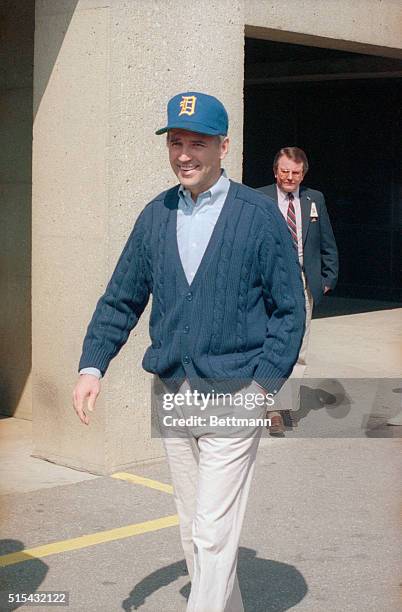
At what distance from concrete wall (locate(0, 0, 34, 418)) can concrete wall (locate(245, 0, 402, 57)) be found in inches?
62.7

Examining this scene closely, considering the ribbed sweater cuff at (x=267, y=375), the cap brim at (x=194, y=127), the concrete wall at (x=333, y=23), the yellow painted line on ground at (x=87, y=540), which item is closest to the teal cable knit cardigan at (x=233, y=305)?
the ribbed sweater cuff at (x=267, y=375)

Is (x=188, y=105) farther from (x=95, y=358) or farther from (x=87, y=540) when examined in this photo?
(x=87, y=540)

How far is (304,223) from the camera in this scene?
819 centimetres

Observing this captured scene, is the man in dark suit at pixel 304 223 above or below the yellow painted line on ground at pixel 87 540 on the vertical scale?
above

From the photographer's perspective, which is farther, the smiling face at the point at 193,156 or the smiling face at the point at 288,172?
the smiling face at the point at 288,172

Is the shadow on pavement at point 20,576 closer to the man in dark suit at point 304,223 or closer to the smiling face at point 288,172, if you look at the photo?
the man in dark suit at point 304,223

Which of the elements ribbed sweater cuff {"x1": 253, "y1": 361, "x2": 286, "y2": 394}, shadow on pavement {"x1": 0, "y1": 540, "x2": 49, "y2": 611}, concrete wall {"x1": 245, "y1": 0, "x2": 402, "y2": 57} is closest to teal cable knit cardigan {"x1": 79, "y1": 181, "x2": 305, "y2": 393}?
ribbed sweater cuff {"x1": 253, "y1": 361, "x2": 286, "y2": 394}

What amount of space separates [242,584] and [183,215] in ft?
5.75

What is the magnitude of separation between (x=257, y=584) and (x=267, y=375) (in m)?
1.38

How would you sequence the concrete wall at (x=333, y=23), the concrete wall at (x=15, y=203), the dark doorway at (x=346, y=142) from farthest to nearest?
the dark doorway at (x=346, y=142) < the concrete wall at (x=15, y=203) < the concrete wall at (x=333, y=23)

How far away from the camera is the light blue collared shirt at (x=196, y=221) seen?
4227 millimetres

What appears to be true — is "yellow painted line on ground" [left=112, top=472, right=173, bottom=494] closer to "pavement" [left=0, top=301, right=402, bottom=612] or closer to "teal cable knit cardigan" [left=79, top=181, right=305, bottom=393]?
"pavement" [left=0, top=301, right=402, bottom=612]

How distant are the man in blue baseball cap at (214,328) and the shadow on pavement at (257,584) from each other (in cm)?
65

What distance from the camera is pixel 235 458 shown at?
413 cm
